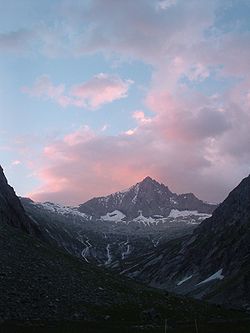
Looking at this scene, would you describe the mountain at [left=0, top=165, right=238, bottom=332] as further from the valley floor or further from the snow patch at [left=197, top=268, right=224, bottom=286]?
the snow patch at [left=197, top=268, right=224, bottom=286]

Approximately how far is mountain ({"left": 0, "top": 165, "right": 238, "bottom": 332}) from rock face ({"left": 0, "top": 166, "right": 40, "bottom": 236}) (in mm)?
41514

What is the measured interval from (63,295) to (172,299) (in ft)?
58.6

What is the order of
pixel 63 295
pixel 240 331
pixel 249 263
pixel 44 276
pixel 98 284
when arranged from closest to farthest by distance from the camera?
pixel 240 331, pixel 63 295, pixel 44 276, pixel 98 284, pixel 249 263

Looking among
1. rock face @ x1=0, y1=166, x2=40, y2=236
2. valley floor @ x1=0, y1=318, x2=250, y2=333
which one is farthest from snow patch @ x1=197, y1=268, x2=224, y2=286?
valley floor @ x1=0, y1=318, x2=250, y2=333

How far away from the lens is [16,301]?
48375mm

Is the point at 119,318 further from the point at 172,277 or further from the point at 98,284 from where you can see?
the point at 172,277

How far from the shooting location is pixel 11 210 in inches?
4990

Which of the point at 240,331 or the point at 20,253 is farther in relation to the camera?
the point at 20,253

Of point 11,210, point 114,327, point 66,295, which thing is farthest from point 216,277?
point 114,327

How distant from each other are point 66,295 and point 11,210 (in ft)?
252

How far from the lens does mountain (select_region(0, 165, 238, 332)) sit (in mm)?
48469

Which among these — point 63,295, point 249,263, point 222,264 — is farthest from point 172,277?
point 63,295

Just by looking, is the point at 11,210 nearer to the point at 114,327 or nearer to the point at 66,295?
the point at 66,295

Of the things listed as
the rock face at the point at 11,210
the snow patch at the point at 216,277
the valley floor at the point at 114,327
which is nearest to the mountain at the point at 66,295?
the valley floor at the point at 114,327
